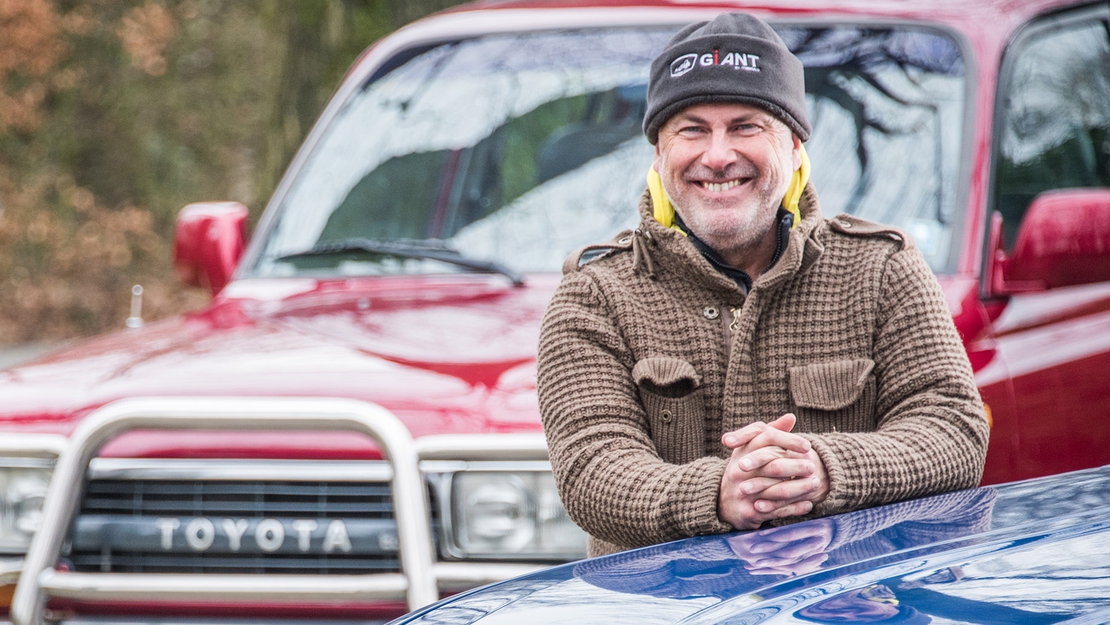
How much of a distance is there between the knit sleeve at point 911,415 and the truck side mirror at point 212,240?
7.55 feet

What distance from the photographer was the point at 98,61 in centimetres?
1780

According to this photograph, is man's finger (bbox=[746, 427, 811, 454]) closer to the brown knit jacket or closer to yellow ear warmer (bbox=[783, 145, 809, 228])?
the brown knit jacket

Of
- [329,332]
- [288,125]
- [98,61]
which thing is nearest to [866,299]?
[329,332]

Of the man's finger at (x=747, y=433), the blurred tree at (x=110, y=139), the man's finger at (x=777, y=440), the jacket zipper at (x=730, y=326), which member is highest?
the blurred tree at (x=110, y=139)

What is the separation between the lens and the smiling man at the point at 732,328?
2.37 meters

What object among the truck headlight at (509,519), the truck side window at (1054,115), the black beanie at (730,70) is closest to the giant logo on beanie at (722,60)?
the black beanie at (730,70)

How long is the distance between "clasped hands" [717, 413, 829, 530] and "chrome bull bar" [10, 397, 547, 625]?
0.77m

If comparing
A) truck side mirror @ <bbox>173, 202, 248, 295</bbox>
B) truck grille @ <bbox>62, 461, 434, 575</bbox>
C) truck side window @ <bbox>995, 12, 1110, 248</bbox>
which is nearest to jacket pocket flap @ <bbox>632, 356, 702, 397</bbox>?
truck grille @ <bbox>62, 461, 434, 575</bbox>

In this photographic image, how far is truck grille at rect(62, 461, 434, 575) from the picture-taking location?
306 centimetres

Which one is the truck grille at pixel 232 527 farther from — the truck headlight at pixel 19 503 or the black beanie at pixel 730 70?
the black beanie at pixel 730 70

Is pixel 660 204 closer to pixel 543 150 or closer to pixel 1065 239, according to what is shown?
pixel 1065 239

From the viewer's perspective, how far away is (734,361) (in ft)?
7.97

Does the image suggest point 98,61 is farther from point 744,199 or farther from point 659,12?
point 744,199

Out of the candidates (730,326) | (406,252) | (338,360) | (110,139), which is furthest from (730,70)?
(110,139)
